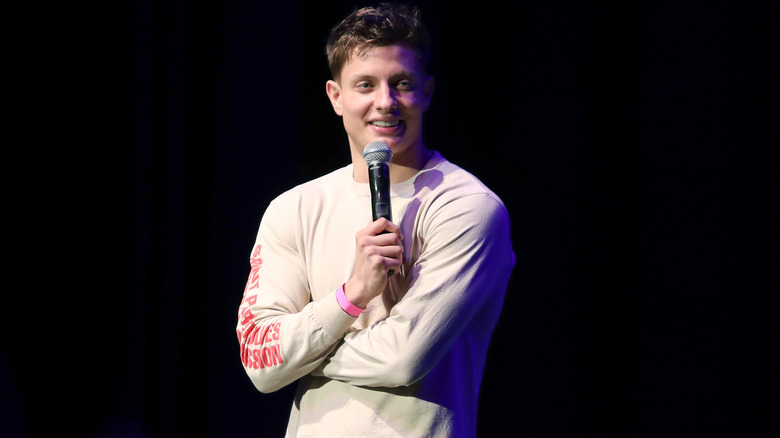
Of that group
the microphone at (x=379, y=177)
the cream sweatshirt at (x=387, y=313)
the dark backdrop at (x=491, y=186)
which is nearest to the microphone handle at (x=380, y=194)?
the microphone at (x=379, y=177)

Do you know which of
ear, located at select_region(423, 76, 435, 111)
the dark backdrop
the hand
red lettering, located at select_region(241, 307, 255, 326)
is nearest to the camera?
the hand

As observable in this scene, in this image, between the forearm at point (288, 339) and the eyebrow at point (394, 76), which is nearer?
the forearm at point (288, 339)

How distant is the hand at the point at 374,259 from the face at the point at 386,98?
0.27 metres

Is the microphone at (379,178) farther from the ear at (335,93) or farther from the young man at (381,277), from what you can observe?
the ear at (335,93)

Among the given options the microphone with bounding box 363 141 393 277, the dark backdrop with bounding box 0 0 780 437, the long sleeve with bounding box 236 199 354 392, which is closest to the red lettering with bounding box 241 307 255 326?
the long sleeve with bounding box 236 199 354 392

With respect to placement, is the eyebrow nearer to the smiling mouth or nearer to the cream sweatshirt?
the smiling mouth

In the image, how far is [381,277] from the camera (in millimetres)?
1442

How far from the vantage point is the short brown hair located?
1665mm

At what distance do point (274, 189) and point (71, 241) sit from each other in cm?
72

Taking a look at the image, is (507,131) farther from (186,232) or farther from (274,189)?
(186,232)

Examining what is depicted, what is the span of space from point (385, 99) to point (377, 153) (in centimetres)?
16

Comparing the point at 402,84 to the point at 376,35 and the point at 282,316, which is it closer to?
the point at 376,35

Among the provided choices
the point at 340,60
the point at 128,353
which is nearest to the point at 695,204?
the point at 340,60

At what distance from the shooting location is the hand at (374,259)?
1.43 metres
